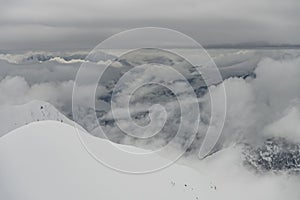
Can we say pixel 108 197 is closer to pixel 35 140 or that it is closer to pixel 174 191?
pixel 35 140

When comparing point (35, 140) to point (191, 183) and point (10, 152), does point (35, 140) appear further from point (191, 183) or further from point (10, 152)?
point (191, 183)

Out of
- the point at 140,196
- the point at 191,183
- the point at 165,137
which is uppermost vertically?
the point at 140,196

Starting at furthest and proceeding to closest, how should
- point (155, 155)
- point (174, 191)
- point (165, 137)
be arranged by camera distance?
point (165, 137)
point (155, 155)
point (174, 191)

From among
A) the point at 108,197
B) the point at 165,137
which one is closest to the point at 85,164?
the point at 108,197

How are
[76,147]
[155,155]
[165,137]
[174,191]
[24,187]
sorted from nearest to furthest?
1. [24,187]
2. [76,147]
3. [174,191]
4. [155,155]
5. [165,137]

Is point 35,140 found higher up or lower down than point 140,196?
higher up

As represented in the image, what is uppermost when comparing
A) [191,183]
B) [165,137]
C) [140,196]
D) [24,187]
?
[24,187]

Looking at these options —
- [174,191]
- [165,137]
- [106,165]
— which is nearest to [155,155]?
[174,191]

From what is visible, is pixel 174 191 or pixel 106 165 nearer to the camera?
pixel 106 165

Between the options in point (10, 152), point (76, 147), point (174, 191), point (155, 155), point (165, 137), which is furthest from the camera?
point (165, 137)
